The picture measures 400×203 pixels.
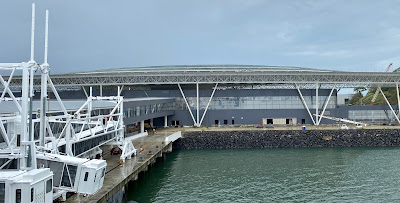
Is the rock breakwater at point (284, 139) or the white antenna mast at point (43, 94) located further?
the rock breakwater at point (284, 139)

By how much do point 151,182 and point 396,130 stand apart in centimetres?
4229

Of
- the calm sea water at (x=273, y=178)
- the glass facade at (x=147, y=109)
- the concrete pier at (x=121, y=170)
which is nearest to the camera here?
the concrete pier at (x=121, y=170)

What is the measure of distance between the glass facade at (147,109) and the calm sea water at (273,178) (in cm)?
869

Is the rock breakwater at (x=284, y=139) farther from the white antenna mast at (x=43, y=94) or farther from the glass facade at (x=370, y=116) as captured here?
the white antenna mast at (x=43, y=94)

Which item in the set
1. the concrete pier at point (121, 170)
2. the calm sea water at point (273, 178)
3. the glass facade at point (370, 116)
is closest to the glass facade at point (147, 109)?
the concrete pier at point (121, 170)

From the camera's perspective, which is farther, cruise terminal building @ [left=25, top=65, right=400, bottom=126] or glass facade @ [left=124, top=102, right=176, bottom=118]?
cruise terminal building @ [left=25, top=65, right=400, bottom=126]

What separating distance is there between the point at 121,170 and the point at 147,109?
26.7 metres

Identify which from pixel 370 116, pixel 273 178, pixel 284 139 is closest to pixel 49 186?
pixel 273 178

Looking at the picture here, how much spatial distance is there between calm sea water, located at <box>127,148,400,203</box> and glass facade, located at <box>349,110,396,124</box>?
20254mm

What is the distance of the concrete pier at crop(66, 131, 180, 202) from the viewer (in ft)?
62.0

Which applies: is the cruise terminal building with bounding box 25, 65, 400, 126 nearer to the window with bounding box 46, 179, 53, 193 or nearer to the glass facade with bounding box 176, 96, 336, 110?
the glass facade with bounding box 176, 96, 336, 110

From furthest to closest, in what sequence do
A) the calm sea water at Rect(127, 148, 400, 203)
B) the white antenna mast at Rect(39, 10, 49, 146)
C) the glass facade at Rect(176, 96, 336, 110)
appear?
1. the glass facade at Rect(176, 96, 336, 110)
2. the calm sea water at Rect(127, 148, 400, 203)
3. the white antenna mast at Rect(39, 10, 49, 146)

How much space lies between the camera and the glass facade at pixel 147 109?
→ 44656 millimetres

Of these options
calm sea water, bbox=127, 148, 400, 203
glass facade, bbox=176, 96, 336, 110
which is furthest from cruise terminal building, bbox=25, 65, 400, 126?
calm sea water, bbox=127, 148, 400, 203
